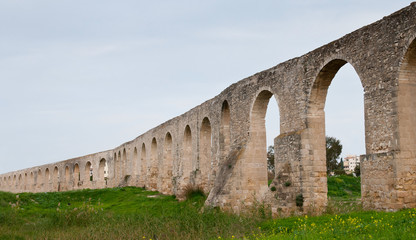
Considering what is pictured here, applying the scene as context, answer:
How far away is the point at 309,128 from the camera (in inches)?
439

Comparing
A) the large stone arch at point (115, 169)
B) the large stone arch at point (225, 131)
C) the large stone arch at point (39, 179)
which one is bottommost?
the large stone arch at point (39, 179)

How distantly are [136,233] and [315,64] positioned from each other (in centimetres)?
606

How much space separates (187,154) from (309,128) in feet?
33.4

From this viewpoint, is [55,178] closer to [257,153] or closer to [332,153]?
[332,153]

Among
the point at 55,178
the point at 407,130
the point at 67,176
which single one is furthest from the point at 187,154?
the point at 55,178

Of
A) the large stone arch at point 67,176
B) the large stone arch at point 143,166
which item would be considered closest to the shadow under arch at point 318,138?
the large stone arch at point 143,166

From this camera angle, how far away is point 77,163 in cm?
4125

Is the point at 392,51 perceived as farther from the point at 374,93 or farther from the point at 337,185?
the point at 337,185

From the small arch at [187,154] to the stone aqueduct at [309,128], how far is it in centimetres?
12

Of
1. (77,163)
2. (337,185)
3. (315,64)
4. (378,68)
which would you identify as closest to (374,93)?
(378,68)

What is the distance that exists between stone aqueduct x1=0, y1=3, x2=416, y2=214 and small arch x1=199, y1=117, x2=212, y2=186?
0.04 meters

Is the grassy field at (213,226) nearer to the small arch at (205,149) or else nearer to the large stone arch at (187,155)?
the small arch at (205,149)

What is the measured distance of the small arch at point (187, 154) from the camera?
20188 millimetres

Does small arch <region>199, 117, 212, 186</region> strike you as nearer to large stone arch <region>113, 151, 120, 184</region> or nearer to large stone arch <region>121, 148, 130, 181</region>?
large stone arch <region>121, 148, 130, 181</region>
